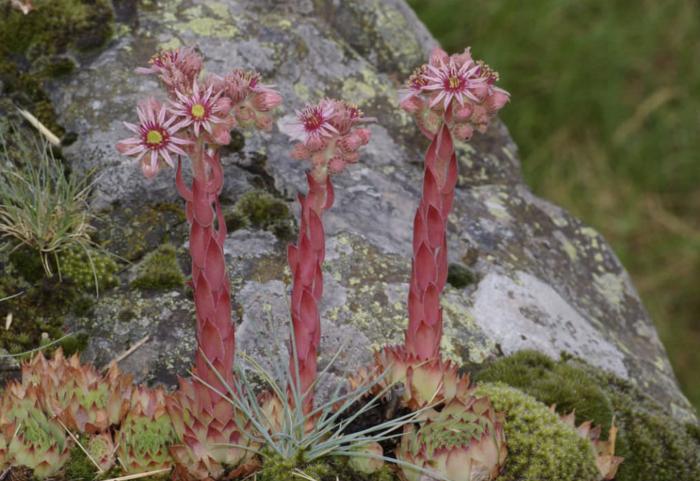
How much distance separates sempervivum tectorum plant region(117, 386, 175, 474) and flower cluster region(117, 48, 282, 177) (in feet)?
2.77

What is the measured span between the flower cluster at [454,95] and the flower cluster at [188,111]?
464 mm

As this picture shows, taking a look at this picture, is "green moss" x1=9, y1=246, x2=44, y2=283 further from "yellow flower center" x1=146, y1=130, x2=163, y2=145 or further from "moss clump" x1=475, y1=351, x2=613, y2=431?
"moss clump" x1=475, y1=351, x2=613, y2=431

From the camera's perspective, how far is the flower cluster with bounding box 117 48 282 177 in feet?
9.08

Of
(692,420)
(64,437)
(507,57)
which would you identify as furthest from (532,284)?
(507,57)

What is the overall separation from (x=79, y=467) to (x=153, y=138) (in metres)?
1.13

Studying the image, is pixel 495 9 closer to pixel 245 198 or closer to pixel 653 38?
pixel 653 38

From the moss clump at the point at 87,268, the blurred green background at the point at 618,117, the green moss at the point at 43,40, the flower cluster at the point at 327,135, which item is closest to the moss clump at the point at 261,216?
the moss clump at the point at 87,268

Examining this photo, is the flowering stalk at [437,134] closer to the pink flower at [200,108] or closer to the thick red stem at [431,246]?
the thick red stem at [431,246]

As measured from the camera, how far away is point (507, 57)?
732 centimetres

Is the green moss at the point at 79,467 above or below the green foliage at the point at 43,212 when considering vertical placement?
below

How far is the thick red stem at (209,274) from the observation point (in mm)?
2875

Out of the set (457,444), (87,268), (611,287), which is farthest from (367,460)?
(611,287)

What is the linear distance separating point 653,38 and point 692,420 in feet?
14.2

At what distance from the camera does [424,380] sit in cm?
324
